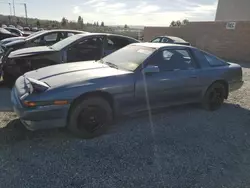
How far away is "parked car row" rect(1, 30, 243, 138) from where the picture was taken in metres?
3.29

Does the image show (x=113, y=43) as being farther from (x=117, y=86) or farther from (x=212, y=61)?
(x=117, y=86)

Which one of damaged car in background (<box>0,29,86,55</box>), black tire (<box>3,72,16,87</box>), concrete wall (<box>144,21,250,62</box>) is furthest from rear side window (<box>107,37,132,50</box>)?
concrete wall (<box>144,21,250,62</box>)

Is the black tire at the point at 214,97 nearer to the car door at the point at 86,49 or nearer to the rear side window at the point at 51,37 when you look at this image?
the car door at the point at 86,49

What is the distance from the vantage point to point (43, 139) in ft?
11.7

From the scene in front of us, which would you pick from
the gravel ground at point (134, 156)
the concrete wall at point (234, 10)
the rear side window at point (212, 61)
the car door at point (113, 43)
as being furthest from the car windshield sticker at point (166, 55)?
the concrete wall at point (234, 10)

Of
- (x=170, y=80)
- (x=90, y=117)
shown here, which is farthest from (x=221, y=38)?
(x=90, y=117)

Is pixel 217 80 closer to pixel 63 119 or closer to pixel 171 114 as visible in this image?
pixel 171 114

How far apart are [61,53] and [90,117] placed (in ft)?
10.6

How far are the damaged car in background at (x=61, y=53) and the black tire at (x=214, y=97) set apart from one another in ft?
10.5

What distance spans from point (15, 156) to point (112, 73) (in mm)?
1800

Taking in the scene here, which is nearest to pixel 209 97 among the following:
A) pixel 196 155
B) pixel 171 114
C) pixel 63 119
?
pixel 171 114

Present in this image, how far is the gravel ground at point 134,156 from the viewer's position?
2.75m

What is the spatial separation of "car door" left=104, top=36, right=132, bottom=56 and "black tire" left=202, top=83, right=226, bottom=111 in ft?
10.4

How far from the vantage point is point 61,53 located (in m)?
Answer: 6.29
